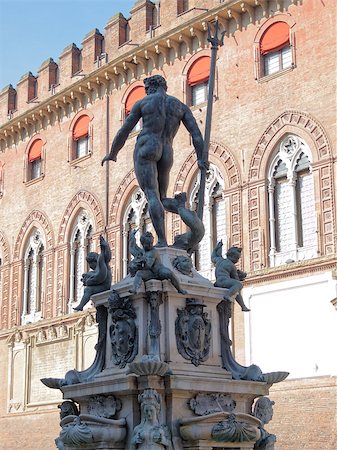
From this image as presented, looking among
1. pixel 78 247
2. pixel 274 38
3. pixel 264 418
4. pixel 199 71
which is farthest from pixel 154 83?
pixel 78 247

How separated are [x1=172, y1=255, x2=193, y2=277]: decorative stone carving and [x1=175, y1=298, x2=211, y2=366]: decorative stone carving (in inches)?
11.7

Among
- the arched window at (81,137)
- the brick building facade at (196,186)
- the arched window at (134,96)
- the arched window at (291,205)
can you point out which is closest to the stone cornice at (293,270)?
the brick building facade at (196,186)

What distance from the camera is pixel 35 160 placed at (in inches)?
1224

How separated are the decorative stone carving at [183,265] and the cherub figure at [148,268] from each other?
28cm

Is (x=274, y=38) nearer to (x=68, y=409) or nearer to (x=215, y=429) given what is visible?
(x=68, y=409)

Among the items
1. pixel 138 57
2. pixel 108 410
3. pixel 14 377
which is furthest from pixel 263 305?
pixel 108 410

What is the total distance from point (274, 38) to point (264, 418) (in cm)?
1603

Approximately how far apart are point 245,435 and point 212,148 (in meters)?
16.6

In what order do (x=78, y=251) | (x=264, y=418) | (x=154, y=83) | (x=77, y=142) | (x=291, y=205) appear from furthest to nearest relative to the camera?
(x=77, y=142), (x=78, y=251), (x=291, y=205), (x=154, y=83), (x=264, y=418)

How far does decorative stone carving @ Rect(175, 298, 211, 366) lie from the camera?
7691mm

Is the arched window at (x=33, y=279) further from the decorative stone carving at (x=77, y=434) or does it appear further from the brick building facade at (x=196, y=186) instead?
the decorative stone carving at (x=77, y=434)

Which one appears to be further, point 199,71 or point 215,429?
point 199,71

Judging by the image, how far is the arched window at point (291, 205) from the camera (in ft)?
67.9

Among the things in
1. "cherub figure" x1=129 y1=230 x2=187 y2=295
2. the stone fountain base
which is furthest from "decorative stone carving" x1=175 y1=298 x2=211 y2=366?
"cherub figure" x1=129 y1=230 x2=187 y2=295
